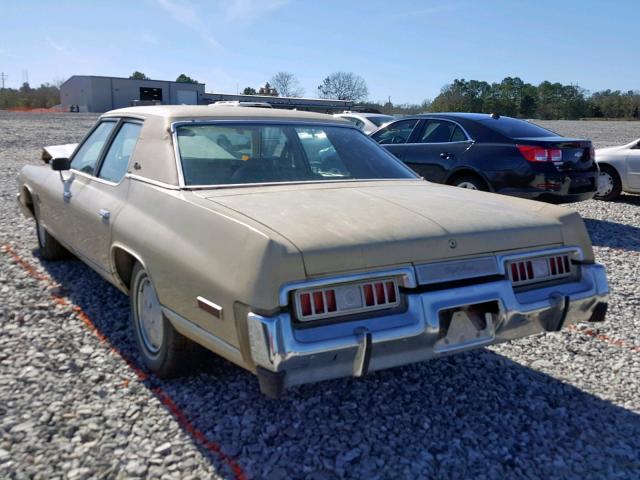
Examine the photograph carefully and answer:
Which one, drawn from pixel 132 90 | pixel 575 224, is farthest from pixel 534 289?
pixel 132 90

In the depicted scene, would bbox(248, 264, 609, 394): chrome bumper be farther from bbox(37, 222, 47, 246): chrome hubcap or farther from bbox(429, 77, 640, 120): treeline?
bbox(429, 77, 640, 120): treeline

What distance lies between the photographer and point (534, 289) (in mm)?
3059

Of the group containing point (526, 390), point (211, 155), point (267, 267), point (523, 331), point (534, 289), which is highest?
point (211, 155)

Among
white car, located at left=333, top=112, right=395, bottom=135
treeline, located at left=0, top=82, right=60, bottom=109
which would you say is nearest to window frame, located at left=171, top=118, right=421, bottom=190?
white car, located at left=333, top=112, right=395, bottom=135

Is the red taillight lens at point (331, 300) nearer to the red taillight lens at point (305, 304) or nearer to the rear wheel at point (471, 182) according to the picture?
the red taillight lens at point (305, 304)

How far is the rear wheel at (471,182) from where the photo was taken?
788 cm

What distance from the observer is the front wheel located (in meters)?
3.26

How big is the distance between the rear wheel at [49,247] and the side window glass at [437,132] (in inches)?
199

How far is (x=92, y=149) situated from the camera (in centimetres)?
470

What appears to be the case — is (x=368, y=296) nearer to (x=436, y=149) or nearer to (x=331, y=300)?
(x=331, y=300)

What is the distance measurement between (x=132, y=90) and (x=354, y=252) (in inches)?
2497

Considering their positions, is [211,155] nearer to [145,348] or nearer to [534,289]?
[145,348]

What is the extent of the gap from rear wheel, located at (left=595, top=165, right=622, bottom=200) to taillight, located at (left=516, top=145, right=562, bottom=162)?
11.3ft

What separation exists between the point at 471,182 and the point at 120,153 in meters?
5.06
